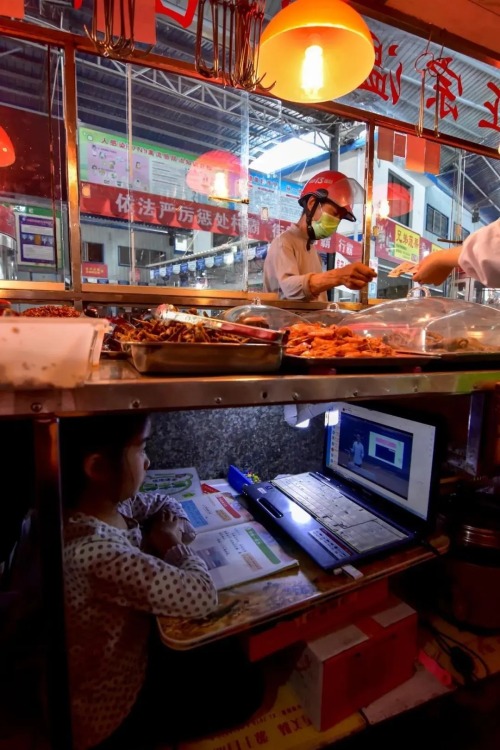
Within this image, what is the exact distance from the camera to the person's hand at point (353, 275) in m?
2.03

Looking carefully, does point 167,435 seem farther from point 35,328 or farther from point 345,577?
point 35,328

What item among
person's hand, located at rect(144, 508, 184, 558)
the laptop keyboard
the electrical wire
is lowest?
the electrical wire

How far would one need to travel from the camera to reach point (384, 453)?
149cm

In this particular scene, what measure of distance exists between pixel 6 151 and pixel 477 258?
2511 mm

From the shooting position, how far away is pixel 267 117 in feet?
19.5

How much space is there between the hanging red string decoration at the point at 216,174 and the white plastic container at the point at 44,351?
11.0 feet

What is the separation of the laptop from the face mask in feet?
5.12

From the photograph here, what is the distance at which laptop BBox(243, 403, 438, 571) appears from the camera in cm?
128

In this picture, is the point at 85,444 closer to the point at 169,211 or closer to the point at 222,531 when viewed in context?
the point at 222,531

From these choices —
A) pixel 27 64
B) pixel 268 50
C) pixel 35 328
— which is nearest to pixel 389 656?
pixel 35 328

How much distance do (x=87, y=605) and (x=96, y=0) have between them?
2.12m

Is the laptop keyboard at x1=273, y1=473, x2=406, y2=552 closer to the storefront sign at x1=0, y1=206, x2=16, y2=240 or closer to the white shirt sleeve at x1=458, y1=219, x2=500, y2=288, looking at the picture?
the white shirt sleeve at x1=458, y1=219, x2=500, y2=288

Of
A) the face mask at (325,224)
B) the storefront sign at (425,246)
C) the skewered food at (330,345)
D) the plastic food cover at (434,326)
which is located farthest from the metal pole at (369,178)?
the storefront sign at (425,246)

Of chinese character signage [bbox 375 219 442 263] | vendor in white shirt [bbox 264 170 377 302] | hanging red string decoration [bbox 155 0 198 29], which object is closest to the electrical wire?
vendor in white shirt [bbox 264 170 377 302]
